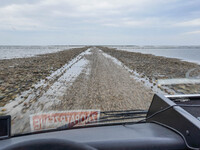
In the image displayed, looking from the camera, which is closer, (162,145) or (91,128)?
(162,145)

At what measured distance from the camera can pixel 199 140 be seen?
103cm

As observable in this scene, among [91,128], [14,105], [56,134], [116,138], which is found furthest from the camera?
[14,105]

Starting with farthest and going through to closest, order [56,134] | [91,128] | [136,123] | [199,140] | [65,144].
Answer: [136,123] → [91,128] → [56,134] → [199,140] → [65,144]

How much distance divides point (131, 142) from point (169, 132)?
Answer: 1.14 feet

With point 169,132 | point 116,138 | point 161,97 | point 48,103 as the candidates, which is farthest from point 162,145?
point 48,103

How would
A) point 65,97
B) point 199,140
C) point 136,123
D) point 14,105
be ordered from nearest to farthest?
point 199,140
point 136,123
point 14,105
point 65,97

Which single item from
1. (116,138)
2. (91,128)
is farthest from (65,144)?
(91,128)

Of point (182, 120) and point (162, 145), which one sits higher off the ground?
point (182, 120)

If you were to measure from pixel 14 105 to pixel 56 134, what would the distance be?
117 inches

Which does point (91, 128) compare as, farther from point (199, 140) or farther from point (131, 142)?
point (199, 140)

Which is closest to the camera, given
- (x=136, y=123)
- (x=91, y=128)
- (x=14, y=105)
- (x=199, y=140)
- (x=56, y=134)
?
(x=199, y=140)

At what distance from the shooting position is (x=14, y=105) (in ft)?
12.4

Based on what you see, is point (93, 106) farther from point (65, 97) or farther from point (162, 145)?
point (162, 145)

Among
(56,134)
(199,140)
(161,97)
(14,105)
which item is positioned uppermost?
(161,97)
